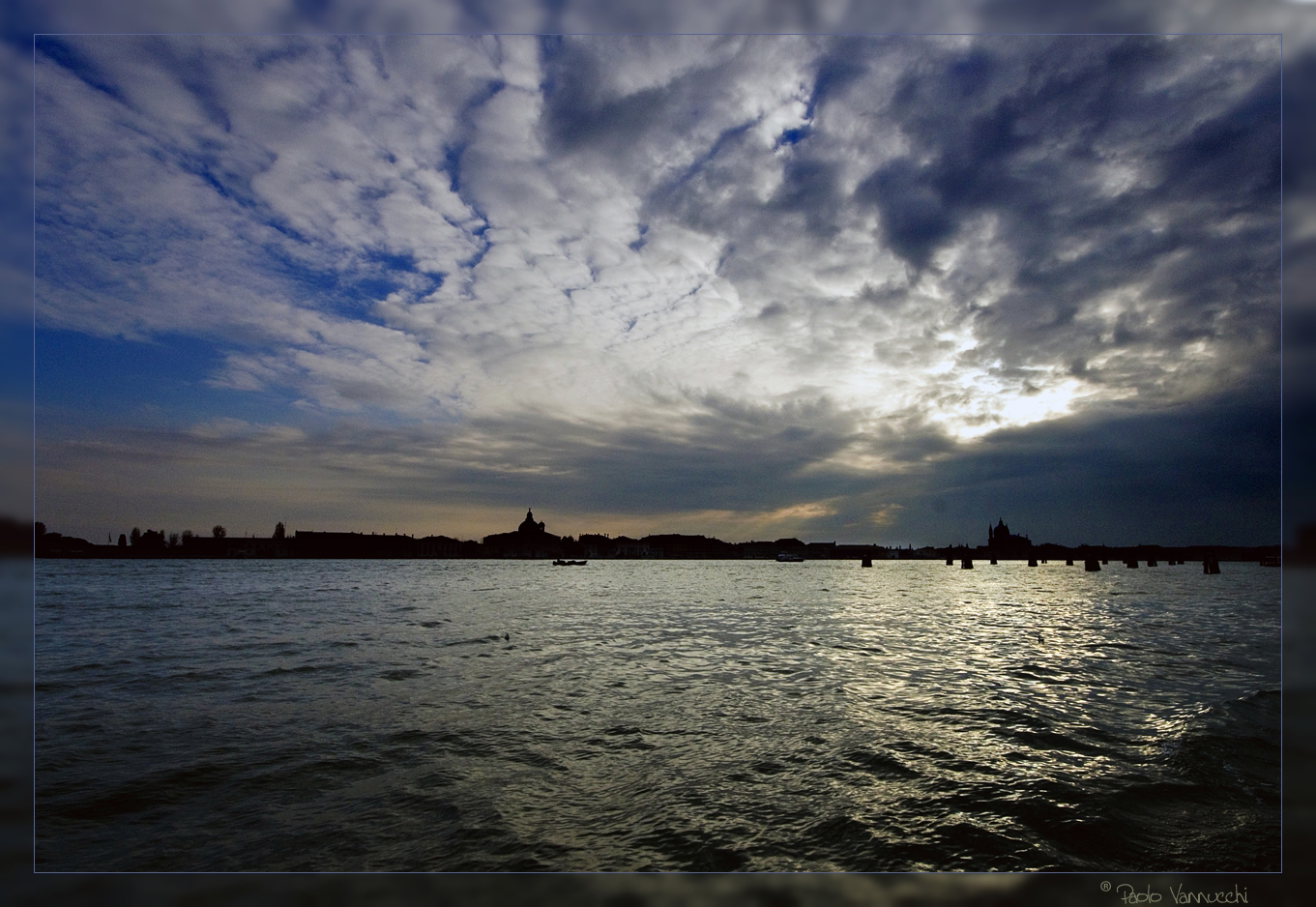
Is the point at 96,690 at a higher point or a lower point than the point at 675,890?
lower

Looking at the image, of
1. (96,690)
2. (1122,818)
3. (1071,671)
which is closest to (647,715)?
(1122,818)

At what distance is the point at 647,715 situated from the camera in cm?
1149

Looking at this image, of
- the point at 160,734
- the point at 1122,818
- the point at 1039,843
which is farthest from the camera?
the point at 160,734

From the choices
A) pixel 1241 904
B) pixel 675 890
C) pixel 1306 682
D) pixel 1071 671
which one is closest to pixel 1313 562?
pixel 1306 682

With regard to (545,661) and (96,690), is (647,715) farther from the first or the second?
(96,690)

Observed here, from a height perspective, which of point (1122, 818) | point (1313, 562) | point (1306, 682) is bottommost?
point (1122, 818)

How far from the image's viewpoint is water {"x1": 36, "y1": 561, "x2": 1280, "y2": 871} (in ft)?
20.9

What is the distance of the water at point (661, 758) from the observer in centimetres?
636

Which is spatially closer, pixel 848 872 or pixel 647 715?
pixel 848 872

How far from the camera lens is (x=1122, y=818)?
702cm

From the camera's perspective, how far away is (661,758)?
9.02 metres

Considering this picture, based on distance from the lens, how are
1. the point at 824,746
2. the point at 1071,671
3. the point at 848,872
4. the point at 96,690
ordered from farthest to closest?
the point at 1071,671
the point at 96,690
the point at 824,746
the point at 848,872

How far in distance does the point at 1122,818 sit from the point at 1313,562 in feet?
11.5

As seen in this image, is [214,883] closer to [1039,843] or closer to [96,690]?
[1039,843]
